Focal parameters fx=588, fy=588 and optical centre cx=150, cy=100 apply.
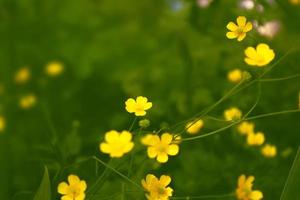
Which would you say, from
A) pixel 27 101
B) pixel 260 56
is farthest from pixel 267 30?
pixel 260 56

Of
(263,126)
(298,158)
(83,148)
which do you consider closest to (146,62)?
(83,148)

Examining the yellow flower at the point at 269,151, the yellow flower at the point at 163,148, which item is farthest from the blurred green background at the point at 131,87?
the yellow flower at the point at 163,148

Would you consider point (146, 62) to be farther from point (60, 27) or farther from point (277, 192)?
point (277, 192)

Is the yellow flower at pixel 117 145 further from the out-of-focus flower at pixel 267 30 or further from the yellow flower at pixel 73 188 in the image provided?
the out-of-focus flower at pixel 267 30

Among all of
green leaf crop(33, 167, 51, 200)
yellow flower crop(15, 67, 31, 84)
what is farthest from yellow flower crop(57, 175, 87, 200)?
yellow flower crop(15, 67, 31, 84)

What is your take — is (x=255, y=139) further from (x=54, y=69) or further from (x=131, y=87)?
(x=54, y=69)

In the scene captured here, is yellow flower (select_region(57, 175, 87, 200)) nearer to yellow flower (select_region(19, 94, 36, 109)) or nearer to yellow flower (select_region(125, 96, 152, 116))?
yellow flower (select_region(125, 96, 152, 116))

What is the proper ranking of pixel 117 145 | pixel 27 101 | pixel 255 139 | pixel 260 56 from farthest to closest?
pixel 27 101 < pixel 255 139 < pixel 260 56 < pixel 117 145
